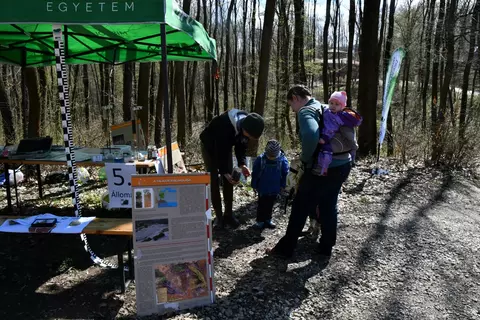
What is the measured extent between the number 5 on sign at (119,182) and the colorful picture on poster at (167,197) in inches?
77.5

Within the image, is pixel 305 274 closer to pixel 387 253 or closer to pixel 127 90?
pixel 387 253

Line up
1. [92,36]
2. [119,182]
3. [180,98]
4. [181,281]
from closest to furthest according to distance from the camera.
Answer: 1. [181,281]
2. [119,182]
3. [92,36]
4. [180,98]

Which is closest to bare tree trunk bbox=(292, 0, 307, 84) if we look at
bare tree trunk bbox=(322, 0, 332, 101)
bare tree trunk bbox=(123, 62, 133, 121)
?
bare tree trunk bbox=(322, 0, 332, 101)

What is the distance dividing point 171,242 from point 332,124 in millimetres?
1934

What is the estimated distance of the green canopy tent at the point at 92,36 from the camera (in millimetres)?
3684

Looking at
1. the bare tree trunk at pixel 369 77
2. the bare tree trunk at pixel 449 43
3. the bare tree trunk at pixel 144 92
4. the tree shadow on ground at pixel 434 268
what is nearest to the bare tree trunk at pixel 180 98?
the bare tree trunk at pixel 144 92

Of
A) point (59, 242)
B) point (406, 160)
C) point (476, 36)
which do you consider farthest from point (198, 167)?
point (476, 36)

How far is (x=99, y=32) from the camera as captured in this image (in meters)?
6.02

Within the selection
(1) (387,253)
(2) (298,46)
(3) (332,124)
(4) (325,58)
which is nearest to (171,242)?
(3) (332,124)

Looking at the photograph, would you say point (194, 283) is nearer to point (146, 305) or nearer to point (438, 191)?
point (146, 305)

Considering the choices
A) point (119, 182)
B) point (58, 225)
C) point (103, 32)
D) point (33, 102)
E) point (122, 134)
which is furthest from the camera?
point (33, 102)

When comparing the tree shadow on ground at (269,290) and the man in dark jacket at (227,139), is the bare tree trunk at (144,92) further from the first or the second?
the tree shadow on ground at (269,290)

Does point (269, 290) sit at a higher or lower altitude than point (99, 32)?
lower

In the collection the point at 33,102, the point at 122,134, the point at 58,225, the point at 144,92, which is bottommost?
the point at 58,225
